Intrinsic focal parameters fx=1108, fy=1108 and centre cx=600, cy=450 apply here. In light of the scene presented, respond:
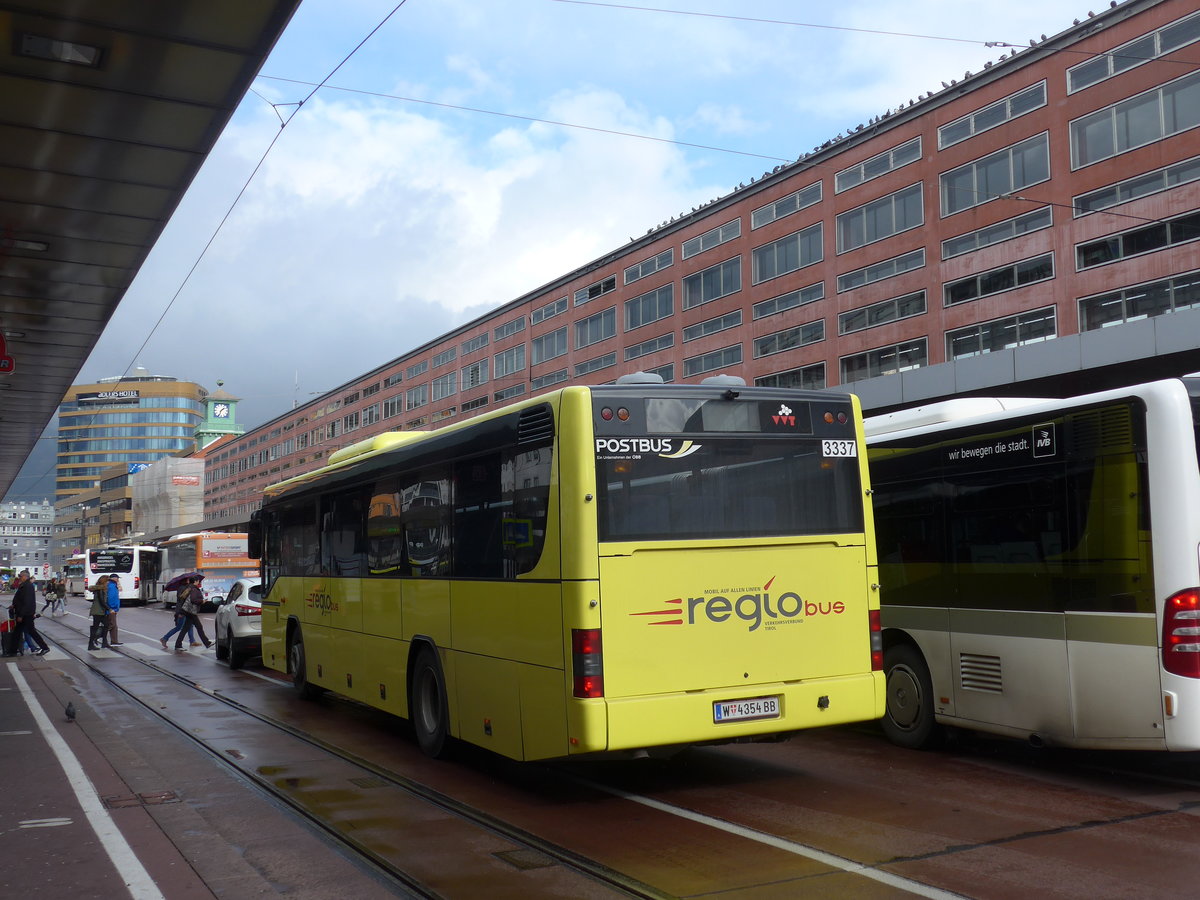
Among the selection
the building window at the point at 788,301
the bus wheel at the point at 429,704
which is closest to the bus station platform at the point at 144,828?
the bus wheel at the point at 429,704

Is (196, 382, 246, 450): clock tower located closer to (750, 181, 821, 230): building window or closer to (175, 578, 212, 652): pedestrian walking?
(750, 181, 821, 230): building window

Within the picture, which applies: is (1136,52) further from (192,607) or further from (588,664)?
(588,664)

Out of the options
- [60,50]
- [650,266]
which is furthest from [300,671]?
[650,266]

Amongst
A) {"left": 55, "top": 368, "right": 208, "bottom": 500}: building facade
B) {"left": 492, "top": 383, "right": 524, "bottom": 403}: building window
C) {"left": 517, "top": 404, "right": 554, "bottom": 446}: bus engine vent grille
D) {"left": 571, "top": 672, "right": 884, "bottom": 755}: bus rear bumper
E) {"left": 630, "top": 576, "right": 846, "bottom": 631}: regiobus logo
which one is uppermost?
{"left": 55, "top": 368, "right": 208, "bottom": 500}: building facade

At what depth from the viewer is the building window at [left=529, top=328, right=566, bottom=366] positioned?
77500 millimetres

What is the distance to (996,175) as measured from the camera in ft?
149

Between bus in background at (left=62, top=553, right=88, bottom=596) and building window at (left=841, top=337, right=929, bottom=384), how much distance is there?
47560 millimetres

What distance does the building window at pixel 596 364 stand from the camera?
2788 inches

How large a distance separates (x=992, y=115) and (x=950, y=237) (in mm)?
5144

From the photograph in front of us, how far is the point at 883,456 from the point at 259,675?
1214 centimetres

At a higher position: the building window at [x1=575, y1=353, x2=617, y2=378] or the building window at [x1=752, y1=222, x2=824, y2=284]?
the building window at [x1=752, y1=222, x2=824, y2=284]

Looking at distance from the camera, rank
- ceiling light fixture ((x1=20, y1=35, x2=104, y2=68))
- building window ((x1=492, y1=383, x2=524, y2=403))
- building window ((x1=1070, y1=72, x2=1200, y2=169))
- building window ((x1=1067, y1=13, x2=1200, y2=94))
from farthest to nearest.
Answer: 1. building window ((x1=492, y1=383, x2=524, y2=403))
2. building window ((x1=1070, y1=72, x2=1200, y2=169))
3. building window ((x1=1067, y1=13, x2=1200, y2=94))
4. ceiling light fixture ((x1=20, y1=35, x2=104, y2=68))

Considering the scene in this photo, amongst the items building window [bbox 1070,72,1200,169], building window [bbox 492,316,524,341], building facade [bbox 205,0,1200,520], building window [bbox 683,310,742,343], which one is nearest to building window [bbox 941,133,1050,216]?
building facade [bbox 205,0,1200,520]

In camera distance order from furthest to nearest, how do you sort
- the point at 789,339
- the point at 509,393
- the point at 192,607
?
the point at 509,393, the point at 789,339, the point at 192,607
